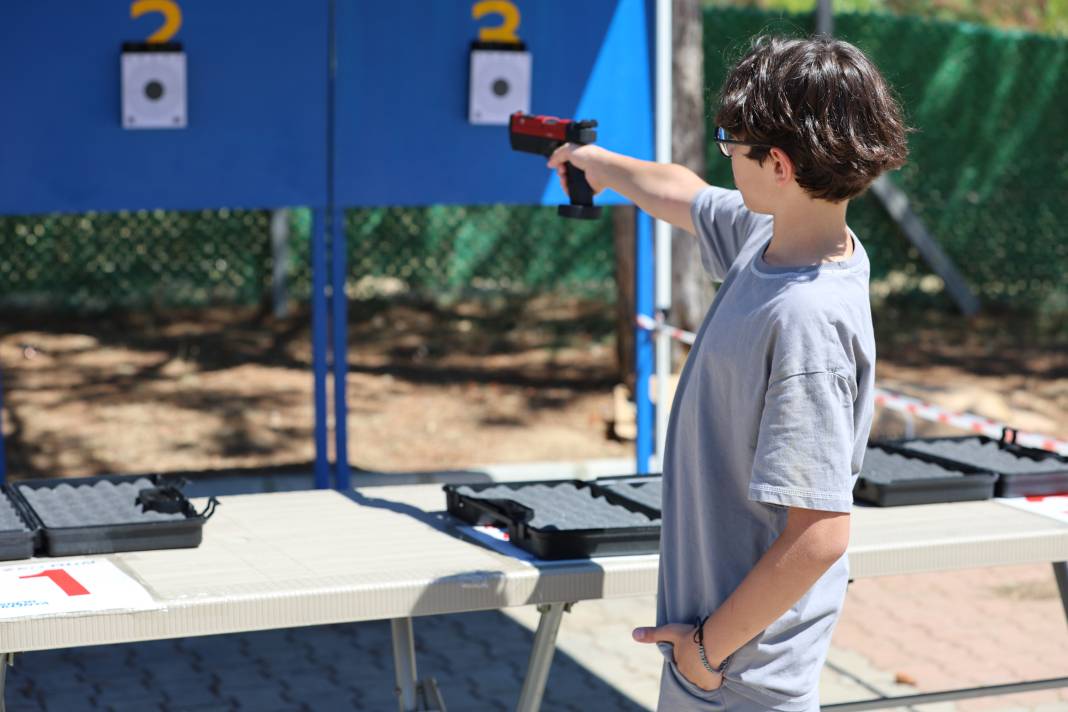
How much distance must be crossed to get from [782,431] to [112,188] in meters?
2.90

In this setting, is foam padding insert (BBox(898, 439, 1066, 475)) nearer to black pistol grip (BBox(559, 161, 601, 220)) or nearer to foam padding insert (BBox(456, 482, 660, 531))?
foam padding insert (BBox(456, 482, 660, 531))

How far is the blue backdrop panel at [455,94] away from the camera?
174 inches

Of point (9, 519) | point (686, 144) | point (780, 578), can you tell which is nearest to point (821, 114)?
point (780, 578)

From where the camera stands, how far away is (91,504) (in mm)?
2867

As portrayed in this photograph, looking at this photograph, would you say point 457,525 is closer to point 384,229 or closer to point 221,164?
point 221,164

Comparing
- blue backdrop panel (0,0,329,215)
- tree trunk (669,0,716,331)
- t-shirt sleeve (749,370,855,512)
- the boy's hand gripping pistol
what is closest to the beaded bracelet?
t-shirt sleeve (749,370,855,512)

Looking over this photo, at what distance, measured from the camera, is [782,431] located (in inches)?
71.1

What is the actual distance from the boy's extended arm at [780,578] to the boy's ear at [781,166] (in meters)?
0.43

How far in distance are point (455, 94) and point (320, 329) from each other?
85cm

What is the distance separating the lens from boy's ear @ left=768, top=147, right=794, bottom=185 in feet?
6.11

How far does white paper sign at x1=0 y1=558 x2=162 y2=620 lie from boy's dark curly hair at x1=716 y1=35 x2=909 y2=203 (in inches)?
49.3

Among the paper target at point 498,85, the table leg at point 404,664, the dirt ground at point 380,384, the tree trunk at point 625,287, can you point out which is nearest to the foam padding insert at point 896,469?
the table leg at point 404,664

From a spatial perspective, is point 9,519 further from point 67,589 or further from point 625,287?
point 625,287

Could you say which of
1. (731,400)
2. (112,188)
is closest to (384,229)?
(112,188)
